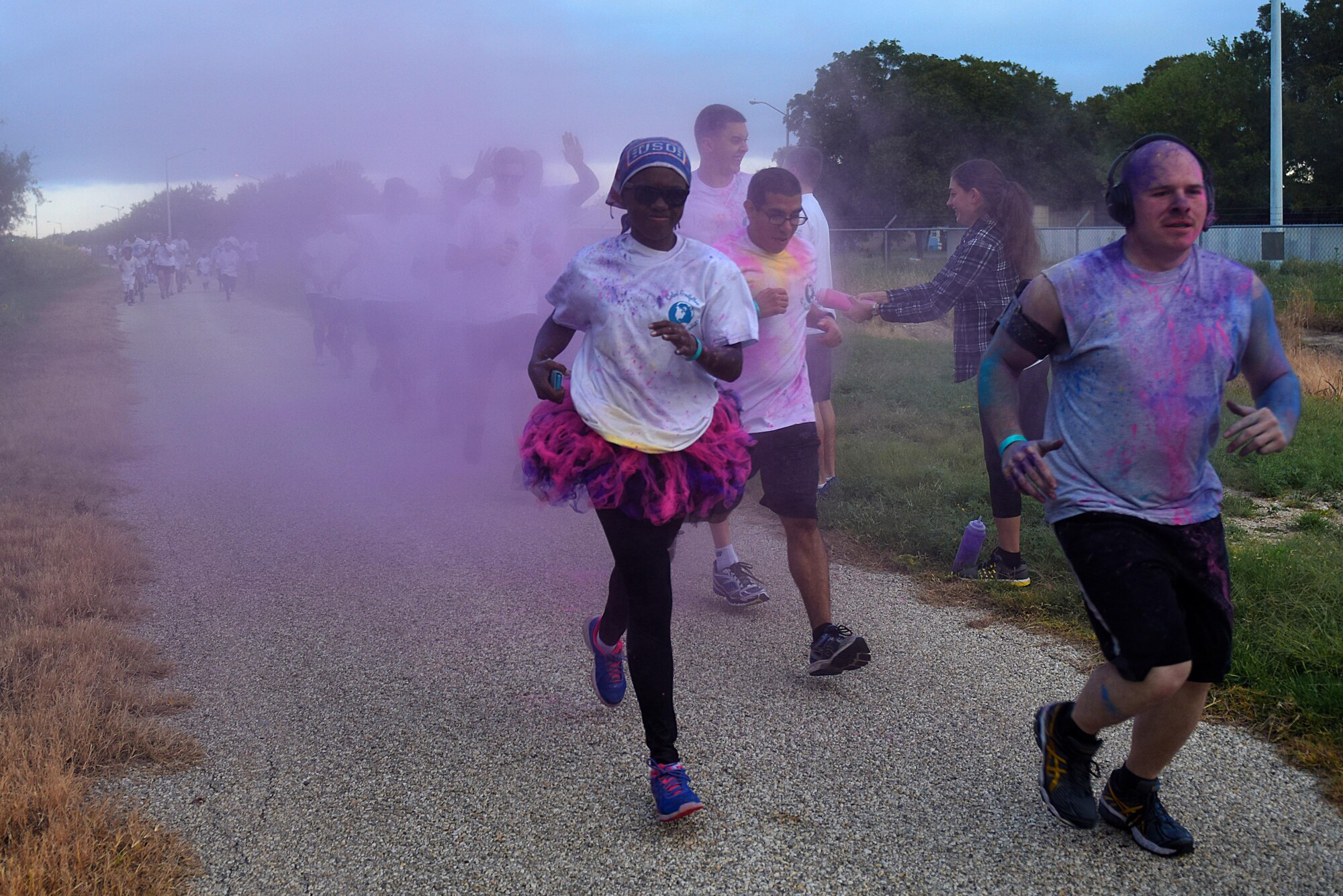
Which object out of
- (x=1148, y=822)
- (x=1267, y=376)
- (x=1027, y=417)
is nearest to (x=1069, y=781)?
(x=1148, y=822)

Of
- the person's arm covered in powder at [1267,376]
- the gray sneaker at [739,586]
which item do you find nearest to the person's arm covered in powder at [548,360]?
the person's arm covered in powder at [1267,376]

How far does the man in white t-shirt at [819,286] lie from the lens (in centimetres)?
498

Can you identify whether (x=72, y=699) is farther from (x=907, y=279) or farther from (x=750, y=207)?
(x=907, y=279)

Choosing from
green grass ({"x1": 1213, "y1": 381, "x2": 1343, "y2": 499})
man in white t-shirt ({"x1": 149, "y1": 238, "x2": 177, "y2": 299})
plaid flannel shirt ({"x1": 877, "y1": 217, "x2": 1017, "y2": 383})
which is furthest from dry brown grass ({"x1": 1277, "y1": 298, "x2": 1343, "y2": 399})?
man in white t-shirt ({"x1": 149, "y1": 238, "x2": 177, "y2": 299})

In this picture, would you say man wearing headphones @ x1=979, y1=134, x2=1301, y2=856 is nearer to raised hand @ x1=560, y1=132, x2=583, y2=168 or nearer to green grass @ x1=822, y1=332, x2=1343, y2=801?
green grass @ x1=822, y1=332, x2=1343, y2=801

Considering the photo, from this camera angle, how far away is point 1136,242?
2.64m

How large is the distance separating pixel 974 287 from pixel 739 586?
167 centimetres

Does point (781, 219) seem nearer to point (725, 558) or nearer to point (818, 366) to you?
point (725, 558)

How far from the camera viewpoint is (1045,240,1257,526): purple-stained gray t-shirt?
100 inches

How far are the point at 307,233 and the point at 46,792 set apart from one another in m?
11.3

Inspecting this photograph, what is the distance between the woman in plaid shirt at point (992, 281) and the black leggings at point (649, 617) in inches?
85.1

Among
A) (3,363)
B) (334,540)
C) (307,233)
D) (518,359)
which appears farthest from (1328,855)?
(3,363)

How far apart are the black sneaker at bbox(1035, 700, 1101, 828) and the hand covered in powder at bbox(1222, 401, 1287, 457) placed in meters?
0.82

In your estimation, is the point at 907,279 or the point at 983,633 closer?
the point at 983,633
